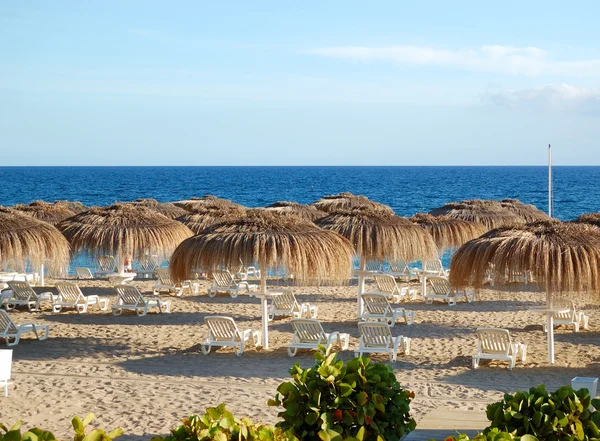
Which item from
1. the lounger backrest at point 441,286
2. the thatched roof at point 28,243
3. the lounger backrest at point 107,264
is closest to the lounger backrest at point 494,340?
the lounger backrest at point 441,286

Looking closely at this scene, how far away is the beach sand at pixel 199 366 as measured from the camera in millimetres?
8672

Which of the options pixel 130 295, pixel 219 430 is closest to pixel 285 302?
pixel 130 295

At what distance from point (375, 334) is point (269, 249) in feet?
6.48

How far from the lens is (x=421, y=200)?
7719 cm

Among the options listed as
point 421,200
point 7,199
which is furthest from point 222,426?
point 7,199

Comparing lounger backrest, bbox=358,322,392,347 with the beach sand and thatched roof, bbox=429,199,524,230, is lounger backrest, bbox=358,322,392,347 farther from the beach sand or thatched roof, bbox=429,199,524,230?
thatched roof, bbox=429,199,524,230

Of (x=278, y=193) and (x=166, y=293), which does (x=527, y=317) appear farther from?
(x=278, y=193)

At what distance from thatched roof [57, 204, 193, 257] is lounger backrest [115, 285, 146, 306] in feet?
2.59

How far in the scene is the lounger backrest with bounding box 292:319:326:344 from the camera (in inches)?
445

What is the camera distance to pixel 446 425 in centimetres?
543

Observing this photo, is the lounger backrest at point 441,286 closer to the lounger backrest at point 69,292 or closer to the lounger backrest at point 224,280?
the lounger backrest at point 224,280

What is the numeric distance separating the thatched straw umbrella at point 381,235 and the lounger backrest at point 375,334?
8.68 feet

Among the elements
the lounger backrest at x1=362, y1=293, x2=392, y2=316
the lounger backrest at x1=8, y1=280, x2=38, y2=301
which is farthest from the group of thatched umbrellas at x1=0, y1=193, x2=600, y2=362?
the lounger backrest at x1=8, y1=280, x2=38, y2=301

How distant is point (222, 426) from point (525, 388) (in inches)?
275
